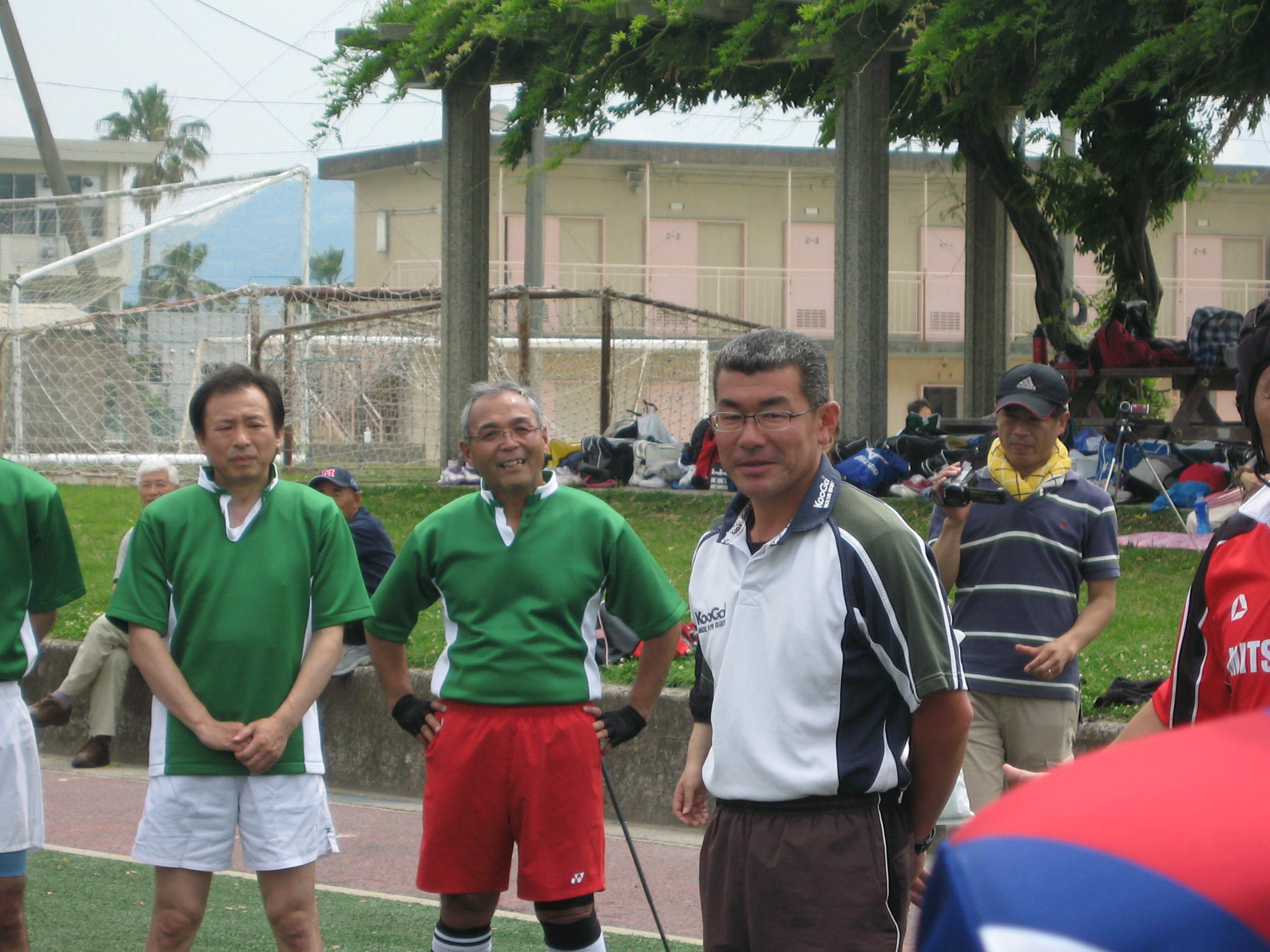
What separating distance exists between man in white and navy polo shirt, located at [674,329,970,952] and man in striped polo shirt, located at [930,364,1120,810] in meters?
1.92

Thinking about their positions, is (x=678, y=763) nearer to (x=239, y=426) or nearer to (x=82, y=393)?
(x=239, y=426)

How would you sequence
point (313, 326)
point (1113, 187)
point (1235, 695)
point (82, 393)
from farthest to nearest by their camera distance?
point (82, 393)
point (313, 326)
point (1113, 187)
point (1235, 695)

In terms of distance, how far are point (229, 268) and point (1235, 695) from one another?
28.6 meters

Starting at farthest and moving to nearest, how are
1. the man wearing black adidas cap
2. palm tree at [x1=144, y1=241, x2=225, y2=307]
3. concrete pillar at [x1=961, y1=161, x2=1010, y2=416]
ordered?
1. palm tree at [x1=144, y1=241, x2=225, y2=307]
2. concrete pillar at [x1=961, y1=161, x2=1010, y2=416]
3. the man wearing black adidas cap

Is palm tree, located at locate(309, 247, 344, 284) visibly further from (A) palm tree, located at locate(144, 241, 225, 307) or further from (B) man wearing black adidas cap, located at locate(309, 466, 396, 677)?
(B) man wearing black adidas cap, located at locate(309, 466, 396, 677)

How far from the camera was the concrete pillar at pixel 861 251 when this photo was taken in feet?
45.1

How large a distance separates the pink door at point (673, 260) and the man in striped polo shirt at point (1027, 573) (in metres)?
29.4

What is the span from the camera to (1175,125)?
11.2m

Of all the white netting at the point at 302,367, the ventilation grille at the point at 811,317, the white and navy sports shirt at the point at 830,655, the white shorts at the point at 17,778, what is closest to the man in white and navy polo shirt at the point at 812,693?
the white and navy sports shirt at the point at 830,655

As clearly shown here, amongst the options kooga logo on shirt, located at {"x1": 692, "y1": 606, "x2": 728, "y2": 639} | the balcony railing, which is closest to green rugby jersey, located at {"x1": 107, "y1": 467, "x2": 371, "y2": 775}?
kooga logo on shirt, located at {"x1": 692, "y1": 606, "x2": 728, "y2": 639}

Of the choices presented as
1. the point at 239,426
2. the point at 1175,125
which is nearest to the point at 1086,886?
the point at 239,426

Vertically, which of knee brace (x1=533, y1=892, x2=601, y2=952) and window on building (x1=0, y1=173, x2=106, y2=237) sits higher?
window on building (x1=0, y1=173, x2=106, y2=237)

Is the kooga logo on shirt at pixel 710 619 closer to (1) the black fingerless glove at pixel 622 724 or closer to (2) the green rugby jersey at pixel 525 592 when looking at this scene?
(2) the green rugby jersey at pixel 525 592

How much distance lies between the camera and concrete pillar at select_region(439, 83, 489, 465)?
1588cm
